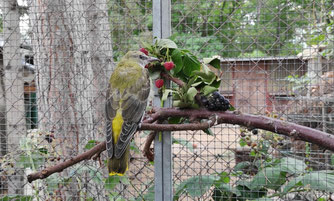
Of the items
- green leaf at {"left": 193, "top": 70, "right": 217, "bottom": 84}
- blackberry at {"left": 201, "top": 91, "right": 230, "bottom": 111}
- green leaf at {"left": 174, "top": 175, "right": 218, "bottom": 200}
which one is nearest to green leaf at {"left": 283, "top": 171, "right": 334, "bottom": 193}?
green leaf at {"left": 174, "top": 175, "right": 218, "bottom": 200}

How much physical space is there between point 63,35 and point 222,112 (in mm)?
1576

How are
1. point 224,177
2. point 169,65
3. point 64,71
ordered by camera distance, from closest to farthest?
1. point 169,65
2. point 224,177
3. point 64,71

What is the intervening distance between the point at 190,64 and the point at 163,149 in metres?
0.46

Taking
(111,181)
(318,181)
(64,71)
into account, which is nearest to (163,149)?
(111,181)

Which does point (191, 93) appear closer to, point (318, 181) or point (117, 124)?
point (117, 124)

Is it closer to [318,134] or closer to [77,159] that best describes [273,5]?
[318,134]

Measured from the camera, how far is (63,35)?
2461 mm

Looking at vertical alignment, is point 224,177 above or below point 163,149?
below

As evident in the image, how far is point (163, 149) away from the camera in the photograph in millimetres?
1643

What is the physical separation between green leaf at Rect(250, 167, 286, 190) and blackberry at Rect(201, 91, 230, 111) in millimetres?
595

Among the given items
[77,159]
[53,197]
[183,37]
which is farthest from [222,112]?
[53,197]

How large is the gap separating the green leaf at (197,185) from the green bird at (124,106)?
460 millimetres

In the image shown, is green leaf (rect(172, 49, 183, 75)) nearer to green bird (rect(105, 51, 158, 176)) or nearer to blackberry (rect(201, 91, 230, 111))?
green bird (rect(105, 51, 158, 176))

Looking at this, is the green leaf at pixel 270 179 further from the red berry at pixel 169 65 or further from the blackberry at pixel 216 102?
the red berry at pixel 169 65
